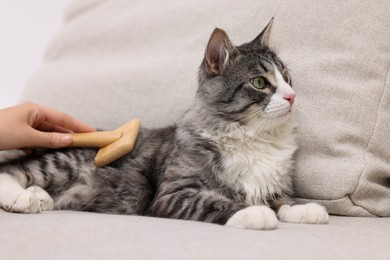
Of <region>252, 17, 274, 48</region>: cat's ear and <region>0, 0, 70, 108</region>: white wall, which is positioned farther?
<region>0, 0, 70, 108</region>: white wall

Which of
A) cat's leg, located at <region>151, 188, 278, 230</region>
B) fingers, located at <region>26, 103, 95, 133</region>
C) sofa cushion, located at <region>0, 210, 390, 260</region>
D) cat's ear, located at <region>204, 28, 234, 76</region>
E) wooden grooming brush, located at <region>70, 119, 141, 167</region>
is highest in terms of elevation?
cat's ear, located at <region>204, 28, 234, 76</region>

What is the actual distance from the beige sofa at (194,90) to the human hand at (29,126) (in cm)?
31

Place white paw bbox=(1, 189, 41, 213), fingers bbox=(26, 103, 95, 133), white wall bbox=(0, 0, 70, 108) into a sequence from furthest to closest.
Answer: white wall bbox=(0, 0, 70, 108) < fingers bbox=(26, 103, 95, 133) < white paw bbox=(1, 189, 41, 213)

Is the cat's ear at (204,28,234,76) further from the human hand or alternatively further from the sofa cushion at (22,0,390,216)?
the human hand

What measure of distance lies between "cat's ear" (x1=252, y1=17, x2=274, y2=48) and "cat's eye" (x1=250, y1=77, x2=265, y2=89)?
15 cm

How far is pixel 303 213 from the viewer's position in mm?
1428

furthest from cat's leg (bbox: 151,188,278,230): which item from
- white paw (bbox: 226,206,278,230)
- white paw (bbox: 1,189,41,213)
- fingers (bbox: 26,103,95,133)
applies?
fingers (bbox: 26,103,95,133)

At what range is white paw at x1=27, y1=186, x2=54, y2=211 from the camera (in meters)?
1.57

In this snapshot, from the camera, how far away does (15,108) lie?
1.67 m

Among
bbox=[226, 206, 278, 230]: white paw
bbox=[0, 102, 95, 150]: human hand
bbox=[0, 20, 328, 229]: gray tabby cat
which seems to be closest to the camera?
bbox=[226, 206, 278, 230]: white paw

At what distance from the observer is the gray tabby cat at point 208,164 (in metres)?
1.50

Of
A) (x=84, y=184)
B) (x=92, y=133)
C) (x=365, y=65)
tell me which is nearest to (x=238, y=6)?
(x=365, y=65)

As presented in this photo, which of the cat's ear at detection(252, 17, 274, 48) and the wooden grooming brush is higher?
the cat's ear at detection(252, 17, 274, 48)

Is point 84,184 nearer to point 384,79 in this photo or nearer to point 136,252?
point 136,252
